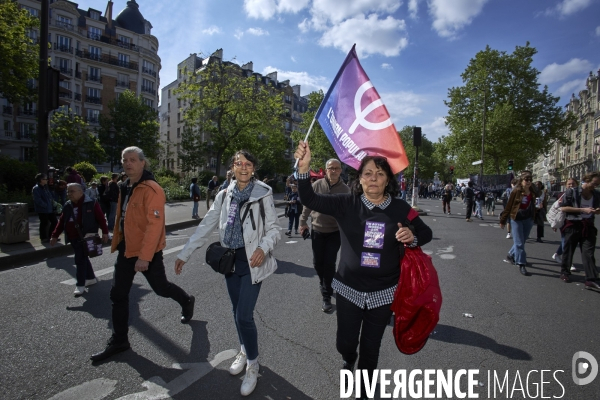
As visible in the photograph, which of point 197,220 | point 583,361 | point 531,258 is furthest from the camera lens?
point 197,220

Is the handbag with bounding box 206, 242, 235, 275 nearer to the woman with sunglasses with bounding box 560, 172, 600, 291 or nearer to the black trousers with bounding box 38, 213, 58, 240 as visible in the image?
the woman with sunglasses with bounding box 560, 172, 600, 291

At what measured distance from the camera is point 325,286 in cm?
466

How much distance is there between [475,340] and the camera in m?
3.75

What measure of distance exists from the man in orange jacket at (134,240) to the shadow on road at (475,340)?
2893 millimetres

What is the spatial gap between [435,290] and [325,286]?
242cm

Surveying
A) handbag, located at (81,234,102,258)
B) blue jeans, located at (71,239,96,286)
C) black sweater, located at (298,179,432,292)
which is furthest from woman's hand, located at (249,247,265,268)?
blue jeans, located at (71,239,96,286)

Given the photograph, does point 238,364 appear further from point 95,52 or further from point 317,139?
point 95,52

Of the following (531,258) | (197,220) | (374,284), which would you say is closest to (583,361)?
(374,284)

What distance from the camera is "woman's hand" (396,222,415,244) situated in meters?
2.34

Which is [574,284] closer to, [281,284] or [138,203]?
[281,284]

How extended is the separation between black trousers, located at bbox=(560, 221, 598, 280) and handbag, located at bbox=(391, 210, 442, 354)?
4907mm

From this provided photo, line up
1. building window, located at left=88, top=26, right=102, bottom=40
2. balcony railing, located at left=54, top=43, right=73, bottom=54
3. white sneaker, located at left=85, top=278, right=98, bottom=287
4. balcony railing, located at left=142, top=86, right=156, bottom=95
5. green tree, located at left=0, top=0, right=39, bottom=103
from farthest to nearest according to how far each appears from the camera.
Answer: balcony railing, located at left=142, top=86, right=156, bottom=95, building window, located at left=88, top=26, right=102, bottom=40, balcony railing, located at left=54, top=43, right=73, bottom=54, green tree, located at left=0, top=0, right=39, bottom=103, white sneaker, located at left=85, top=278, right=98, bottom=287

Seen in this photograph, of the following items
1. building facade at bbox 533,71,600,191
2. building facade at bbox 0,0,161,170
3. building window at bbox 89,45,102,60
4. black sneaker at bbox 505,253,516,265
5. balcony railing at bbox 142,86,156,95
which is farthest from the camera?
building facade at bbox 533,71,600,191

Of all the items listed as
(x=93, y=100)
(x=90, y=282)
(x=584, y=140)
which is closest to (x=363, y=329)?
(x=90, y=282)
